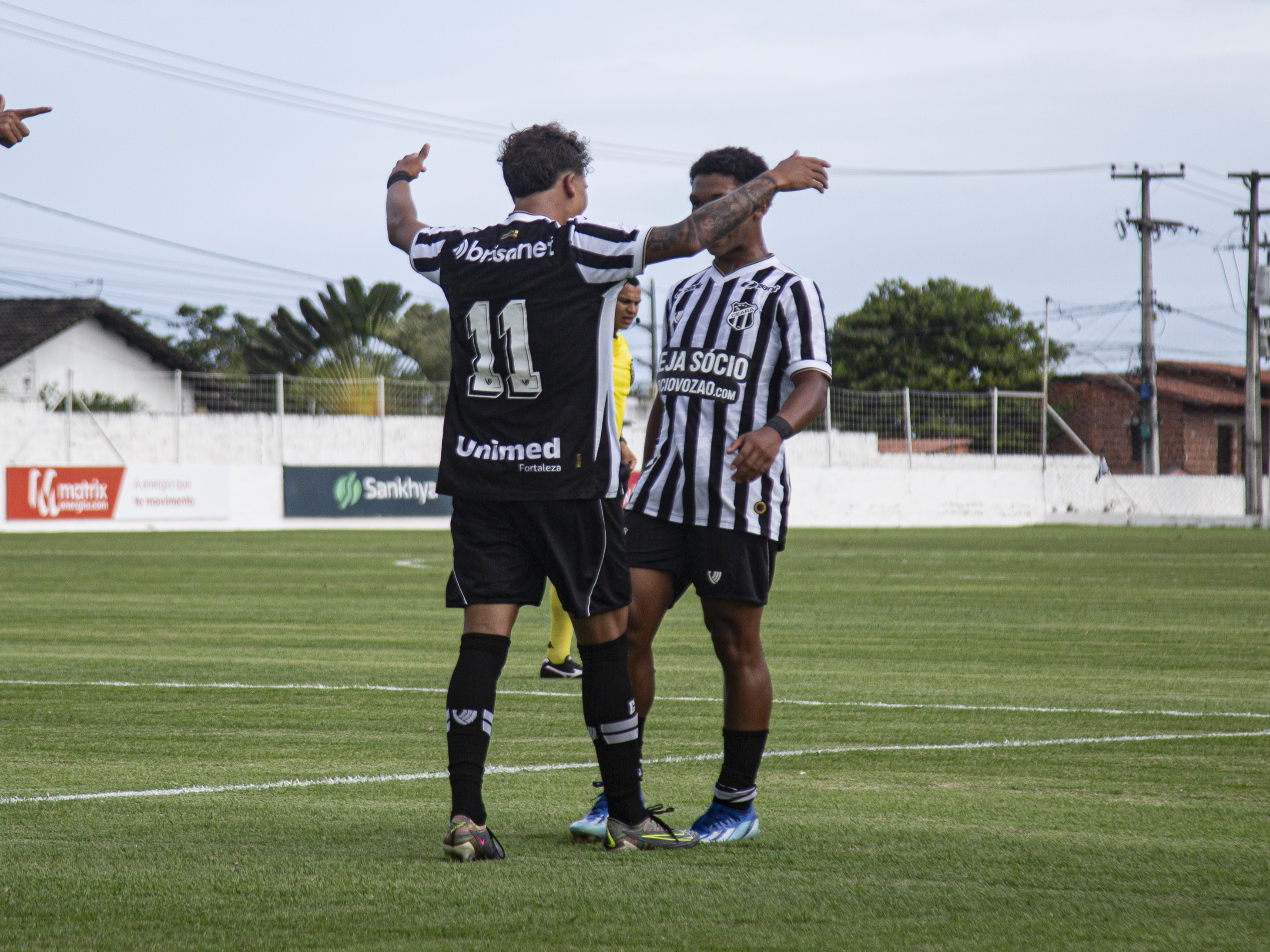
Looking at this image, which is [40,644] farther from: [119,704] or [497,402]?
[497,402]

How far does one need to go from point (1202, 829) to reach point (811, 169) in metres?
2.12

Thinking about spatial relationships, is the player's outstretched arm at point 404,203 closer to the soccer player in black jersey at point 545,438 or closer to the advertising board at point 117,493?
the soccer player in black jersey at point 545,438

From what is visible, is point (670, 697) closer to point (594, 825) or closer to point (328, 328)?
point (594, 825)

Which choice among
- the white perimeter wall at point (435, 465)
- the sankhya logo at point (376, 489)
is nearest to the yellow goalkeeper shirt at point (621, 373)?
the white perimeter wall at point (435, 465)

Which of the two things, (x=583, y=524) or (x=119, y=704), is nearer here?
(x=583, y=524)

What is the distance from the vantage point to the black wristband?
446 cm

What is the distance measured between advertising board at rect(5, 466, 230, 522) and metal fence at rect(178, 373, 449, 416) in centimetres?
472

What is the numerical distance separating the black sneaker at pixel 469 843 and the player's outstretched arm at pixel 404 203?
1581mm

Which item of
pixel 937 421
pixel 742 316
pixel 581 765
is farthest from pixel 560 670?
pixel 937 421

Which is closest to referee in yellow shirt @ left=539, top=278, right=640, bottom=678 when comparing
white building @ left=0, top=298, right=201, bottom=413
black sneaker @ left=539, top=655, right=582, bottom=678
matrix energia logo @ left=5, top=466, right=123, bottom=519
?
black sneaker @ left=539, top=655, right=582, bottom=678

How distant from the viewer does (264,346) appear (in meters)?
53.8

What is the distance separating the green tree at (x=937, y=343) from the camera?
70.9 metres

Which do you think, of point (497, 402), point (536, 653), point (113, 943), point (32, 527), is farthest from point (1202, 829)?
point (32, 527)

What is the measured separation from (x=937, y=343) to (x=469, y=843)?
7017cm
